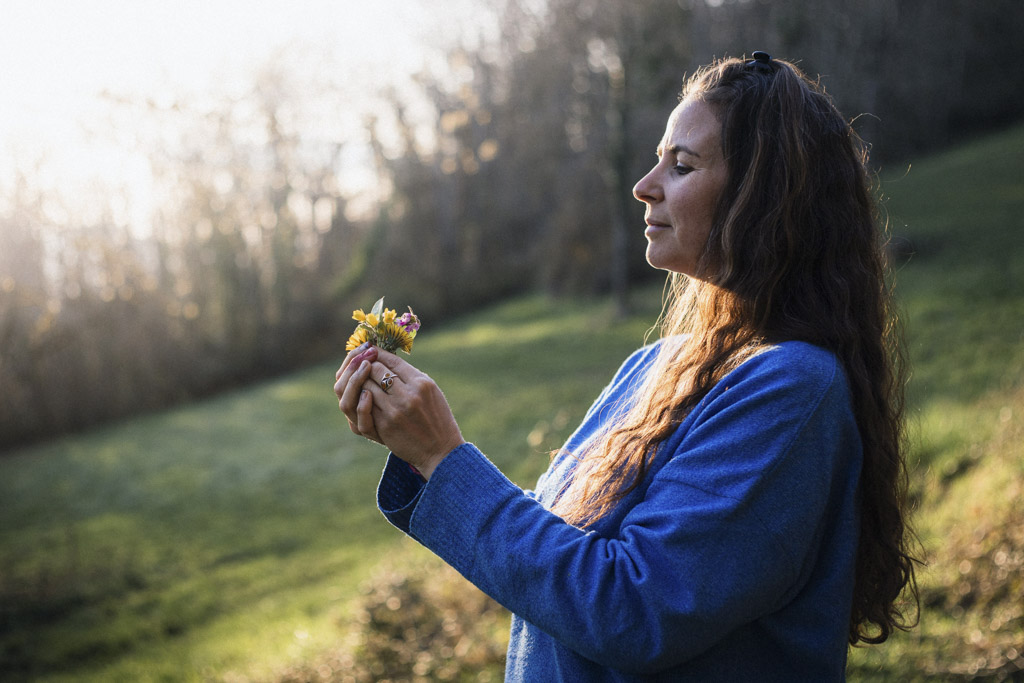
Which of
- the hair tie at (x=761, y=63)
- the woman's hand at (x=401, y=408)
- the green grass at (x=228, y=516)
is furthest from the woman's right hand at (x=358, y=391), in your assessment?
the green grass at (x=228, y=516)

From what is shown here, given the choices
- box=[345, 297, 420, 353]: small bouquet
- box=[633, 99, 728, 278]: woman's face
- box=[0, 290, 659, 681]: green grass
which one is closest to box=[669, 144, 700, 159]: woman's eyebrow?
box=[633, 99, 728, 278]: woman's face

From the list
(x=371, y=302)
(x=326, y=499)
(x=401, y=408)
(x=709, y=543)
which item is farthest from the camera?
(x=371, y=302)

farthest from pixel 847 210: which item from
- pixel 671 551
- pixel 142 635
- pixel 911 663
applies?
pixel 142 635

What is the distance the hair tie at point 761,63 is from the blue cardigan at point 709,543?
542 mm

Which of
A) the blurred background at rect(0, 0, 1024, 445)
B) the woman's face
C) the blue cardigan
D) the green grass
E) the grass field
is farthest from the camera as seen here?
the blurred background at rect(0, 0, 1024, 445)

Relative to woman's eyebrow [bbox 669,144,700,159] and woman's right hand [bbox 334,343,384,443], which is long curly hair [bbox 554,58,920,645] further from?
woman's right hand [bbox 334,343,384,443]

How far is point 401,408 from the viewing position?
139 centimetres

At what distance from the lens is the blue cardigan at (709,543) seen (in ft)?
3.90

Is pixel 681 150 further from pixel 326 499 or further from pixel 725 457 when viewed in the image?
pixel 326 499

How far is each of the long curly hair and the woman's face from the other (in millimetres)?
25

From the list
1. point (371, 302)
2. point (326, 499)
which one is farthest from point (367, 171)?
point (326, 499)

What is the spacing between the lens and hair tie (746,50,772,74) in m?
1.47

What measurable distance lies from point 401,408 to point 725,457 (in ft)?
1.82

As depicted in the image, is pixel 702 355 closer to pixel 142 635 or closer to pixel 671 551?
pixel 671 551
